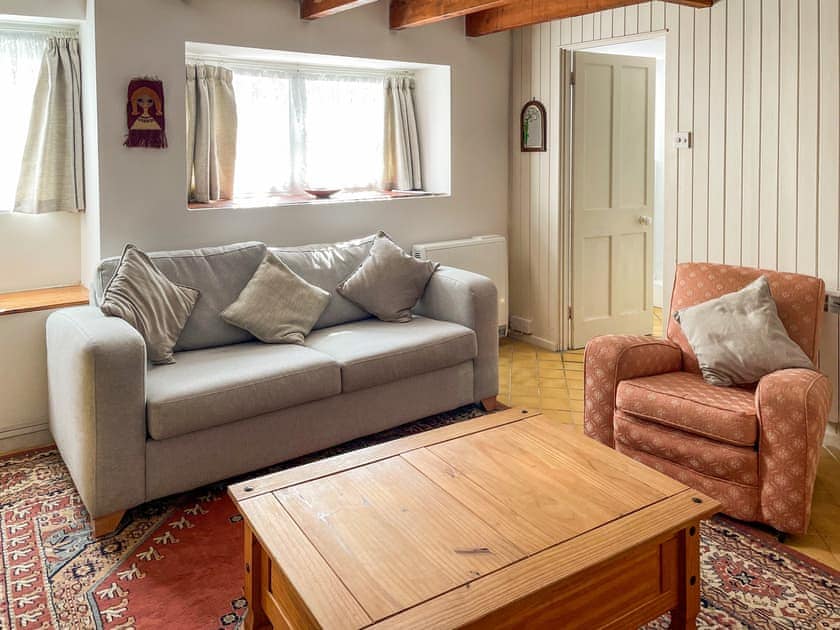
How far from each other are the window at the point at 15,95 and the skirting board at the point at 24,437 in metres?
1.10

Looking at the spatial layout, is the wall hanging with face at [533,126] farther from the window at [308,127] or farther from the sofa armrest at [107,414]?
the sofa armrest at [107,414]

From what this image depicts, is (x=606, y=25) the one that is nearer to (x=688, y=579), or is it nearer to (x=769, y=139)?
(x=769, y=139)

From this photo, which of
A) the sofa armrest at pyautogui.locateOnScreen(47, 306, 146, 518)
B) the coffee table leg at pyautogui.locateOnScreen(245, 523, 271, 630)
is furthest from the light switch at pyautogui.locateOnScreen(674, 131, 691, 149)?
the coffee table leg at pyautogui.locateOnScreen(245, 523, 271, 630)

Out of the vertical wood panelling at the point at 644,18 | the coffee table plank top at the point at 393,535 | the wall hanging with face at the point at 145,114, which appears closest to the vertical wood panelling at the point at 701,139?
the vertical wood panelling at the point at 644,18

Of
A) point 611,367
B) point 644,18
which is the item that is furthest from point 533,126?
point 611,367

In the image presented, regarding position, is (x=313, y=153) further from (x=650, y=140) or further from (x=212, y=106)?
(x=650, y=140)

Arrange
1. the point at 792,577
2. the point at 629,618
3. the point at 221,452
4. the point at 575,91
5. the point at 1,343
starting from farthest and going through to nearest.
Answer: the point at 575,91 < the point at 1,343 < the point at 221,452 < the point at 792,577 < the point at 629,618

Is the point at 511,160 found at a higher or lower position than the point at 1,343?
higher

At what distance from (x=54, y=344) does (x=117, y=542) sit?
94cm

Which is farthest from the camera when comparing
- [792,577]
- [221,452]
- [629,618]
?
[221,452]

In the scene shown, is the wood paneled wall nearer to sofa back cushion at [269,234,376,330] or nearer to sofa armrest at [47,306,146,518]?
sofa back cushion at [269,234,376,330]

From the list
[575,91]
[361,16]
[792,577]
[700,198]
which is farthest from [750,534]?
[361,16]

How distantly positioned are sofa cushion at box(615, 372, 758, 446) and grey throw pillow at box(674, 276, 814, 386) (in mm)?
79

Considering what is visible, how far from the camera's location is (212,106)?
13.9 ft
